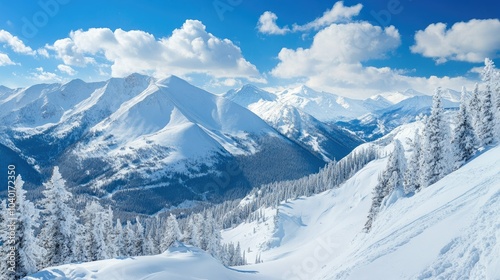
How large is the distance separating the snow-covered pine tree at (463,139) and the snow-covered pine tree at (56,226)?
5064 cm

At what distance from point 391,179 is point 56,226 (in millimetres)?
43610

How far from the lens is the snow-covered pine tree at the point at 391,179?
4744cm

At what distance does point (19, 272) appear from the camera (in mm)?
32000

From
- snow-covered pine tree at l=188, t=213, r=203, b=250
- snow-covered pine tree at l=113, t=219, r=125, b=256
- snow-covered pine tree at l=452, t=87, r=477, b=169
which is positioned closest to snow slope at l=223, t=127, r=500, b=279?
snow-covered pine tree at l=452, t=87, r=477, b=169

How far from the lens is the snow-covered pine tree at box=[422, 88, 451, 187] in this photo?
44.6m

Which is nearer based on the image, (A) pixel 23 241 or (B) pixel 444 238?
(B) pixel 444 238

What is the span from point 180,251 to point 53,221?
49.5 ft

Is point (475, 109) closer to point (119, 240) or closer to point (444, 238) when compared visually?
point (444, 238)

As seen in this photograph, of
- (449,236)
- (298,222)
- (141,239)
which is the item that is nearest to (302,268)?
(141,239)

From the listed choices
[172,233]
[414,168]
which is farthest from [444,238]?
[172,233]

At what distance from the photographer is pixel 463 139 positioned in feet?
155

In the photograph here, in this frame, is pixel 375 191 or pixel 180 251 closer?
pixel 180 251

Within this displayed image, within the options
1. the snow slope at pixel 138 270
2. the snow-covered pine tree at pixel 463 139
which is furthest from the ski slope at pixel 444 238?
the snow-covered pine tree at pixel 463 139

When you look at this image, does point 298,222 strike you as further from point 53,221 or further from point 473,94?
point 53,221
